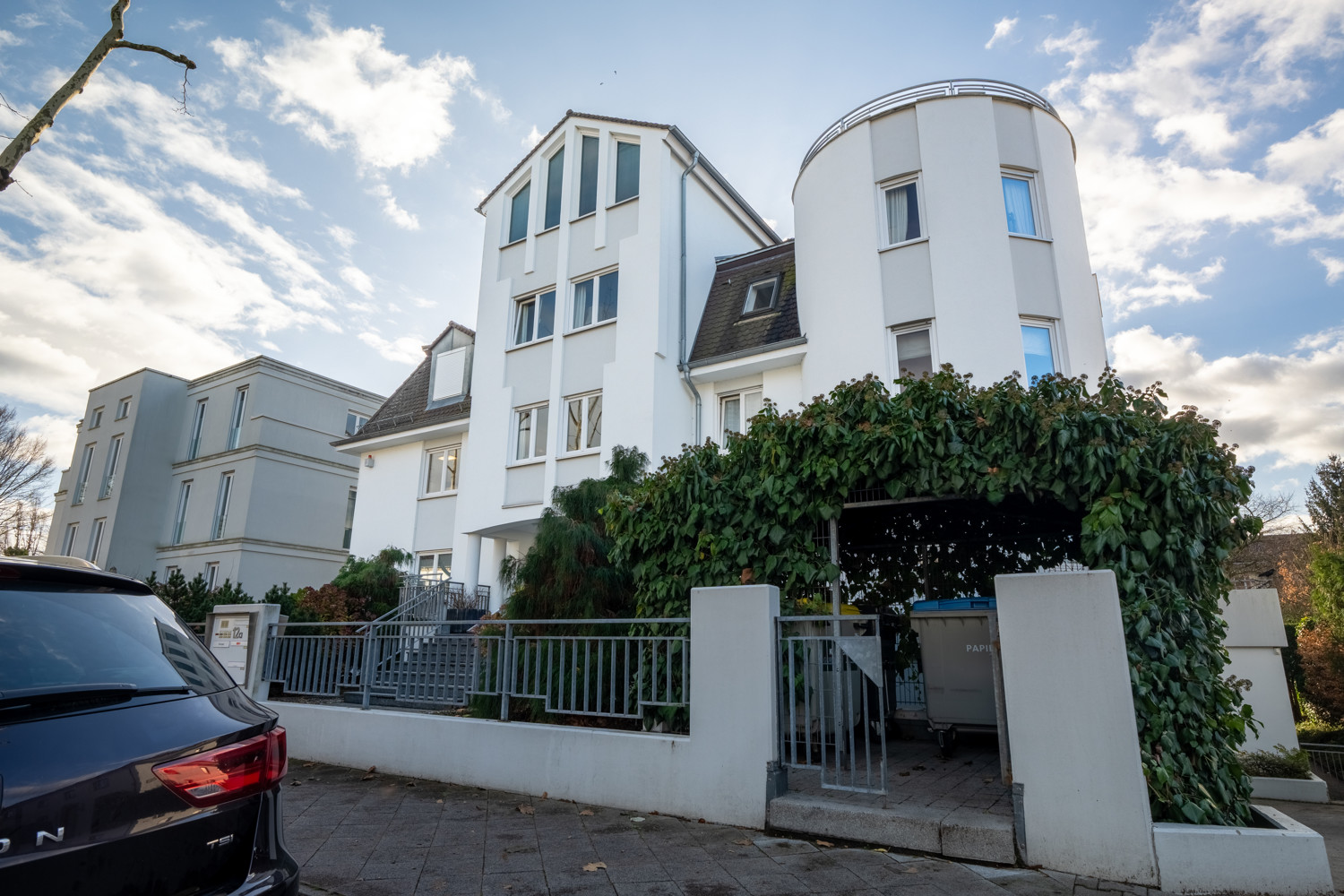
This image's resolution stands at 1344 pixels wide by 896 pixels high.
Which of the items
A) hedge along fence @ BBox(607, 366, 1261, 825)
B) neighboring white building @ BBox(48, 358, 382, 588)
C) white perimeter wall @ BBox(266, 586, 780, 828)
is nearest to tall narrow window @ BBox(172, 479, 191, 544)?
neighboring white building @ BBox(48, 358, 382, 588)

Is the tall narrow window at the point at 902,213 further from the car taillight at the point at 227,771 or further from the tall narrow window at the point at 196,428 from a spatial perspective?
the tall narrow window at the point at 196,428

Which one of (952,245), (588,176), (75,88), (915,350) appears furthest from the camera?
(588,176)

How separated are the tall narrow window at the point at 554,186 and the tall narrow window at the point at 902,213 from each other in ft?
27.0

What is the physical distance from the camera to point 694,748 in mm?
5895

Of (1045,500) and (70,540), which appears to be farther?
(70,540)

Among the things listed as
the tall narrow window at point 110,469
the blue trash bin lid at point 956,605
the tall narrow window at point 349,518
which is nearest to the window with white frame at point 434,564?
the tall narrow window at point 349,518

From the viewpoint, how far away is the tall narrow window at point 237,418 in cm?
2738

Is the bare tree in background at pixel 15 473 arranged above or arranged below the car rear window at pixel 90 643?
above

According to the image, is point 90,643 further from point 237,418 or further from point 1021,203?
point 237,418

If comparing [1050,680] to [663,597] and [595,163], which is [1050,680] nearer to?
[663,597]

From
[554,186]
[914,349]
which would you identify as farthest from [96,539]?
[914,349]

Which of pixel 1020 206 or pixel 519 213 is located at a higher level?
pixel 519 213

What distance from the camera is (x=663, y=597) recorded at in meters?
7.09

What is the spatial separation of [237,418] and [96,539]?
27.1ft
